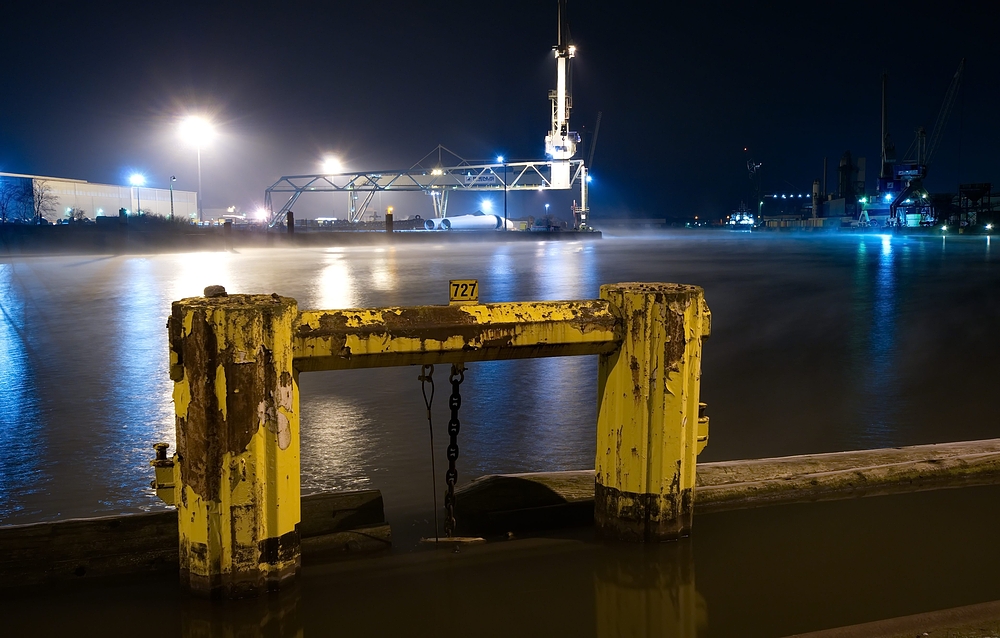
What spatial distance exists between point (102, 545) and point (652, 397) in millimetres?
2723

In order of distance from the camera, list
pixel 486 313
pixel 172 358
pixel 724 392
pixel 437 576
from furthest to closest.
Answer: pixel 724 392 < pixel 437 576 < pixel 486 313 < pixel 172 358

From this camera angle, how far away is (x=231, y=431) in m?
3.37

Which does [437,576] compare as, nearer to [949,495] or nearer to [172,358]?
[172,358]

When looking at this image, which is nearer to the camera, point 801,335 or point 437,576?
point 437,576

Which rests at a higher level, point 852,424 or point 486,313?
point 486,313

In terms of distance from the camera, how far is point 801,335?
12.6 metres

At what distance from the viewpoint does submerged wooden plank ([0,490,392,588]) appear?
12.8 ft

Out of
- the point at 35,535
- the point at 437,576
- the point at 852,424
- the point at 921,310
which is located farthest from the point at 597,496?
the point at 921,310

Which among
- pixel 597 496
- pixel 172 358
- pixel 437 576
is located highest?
pixel 172 358

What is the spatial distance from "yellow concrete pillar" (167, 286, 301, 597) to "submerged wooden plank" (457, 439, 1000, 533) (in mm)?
1396

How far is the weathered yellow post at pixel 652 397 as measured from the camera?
13.0 feet

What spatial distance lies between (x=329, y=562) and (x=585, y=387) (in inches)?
189

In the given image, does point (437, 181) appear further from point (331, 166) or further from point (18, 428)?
point (18, 428)

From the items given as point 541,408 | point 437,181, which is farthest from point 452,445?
point 437,181
